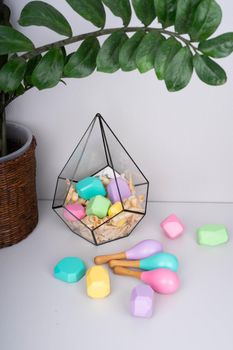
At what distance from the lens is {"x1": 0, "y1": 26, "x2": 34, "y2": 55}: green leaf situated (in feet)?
2.73

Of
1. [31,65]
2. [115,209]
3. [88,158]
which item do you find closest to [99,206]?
[115,209]

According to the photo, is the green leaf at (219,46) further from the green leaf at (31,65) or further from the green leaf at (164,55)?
the green leaf at (31,65)

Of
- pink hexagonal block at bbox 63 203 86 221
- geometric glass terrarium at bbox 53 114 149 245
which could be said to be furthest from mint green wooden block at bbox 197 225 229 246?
pink hexagonal block at bbox 63 203 86 221

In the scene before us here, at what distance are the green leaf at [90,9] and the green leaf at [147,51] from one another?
0.10m

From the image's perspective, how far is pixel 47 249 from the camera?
3.59 ft

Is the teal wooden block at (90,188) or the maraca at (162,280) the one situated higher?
the teal wooden block at (90,188)

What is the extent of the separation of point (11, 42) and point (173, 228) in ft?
1.65

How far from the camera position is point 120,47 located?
84cm

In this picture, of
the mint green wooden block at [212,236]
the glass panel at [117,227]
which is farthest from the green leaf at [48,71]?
the mint green wooden block at [212,236]

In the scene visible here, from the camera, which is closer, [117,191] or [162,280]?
[162,280]

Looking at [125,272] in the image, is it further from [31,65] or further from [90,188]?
[31,65]

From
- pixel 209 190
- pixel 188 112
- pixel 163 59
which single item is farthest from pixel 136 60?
pixel 209 190

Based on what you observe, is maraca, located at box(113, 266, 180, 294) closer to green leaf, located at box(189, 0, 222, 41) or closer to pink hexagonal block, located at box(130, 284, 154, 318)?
pink hexagonal block, located at box(130, 284, 154, 318)

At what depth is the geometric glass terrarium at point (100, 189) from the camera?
1074 mm
